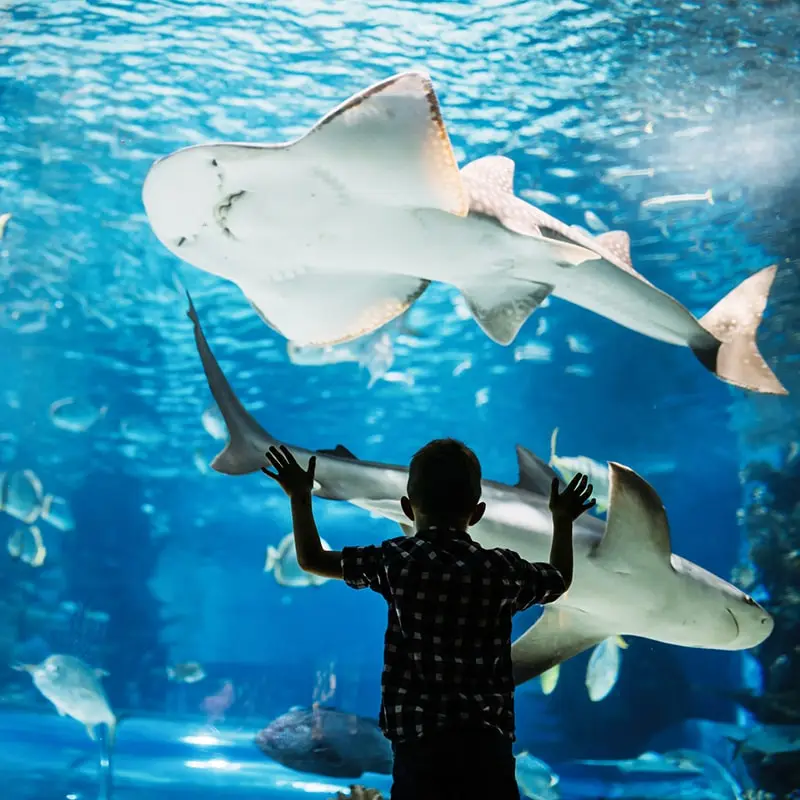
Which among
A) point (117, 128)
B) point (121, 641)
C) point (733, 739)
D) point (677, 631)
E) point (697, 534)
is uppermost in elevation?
point (117, 128)

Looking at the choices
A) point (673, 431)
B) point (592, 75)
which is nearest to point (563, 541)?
point (592, 75)

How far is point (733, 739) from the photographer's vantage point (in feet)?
24.3

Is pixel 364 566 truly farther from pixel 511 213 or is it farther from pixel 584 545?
pixel 511 213

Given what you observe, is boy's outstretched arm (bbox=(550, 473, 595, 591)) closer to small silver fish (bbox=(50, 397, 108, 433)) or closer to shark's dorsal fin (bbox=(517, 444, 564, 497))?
shark's dorsal fin (bbox=(517, 444, 564, 497))

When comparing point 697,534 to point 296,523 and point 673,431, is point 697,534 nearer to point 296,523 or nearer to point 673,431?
point 673,431

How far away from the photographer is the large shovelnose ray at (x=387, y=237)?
2.41 metres

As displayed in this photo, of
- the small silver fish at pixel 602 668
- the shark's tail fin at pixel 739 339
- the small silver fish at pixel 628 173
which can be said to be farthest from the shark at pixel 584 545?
the small silver fish at pixel 628 173

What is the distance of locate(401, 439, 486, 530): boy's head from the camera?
Answer: 1621 mm

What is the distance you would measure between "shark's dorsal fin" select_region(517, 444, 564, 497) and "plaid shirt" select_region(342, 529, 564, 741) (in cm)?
119

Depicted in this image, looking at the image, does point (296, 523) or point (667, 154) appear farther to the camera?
point (667, 154)

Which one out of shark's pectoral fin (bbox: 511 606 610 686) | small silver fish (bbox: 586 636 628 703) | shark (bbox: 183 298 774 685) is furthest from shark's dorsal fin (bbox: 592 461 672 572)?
small silver fish (bbox: 586 636 628 703)

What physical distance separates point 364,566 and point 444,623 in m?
0.21

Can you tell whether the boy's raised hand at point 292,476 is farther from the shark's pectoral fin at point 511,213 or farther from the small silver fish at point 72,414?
the small silver fish at point 72,414

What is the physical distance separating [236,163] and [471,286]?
1280 mm
